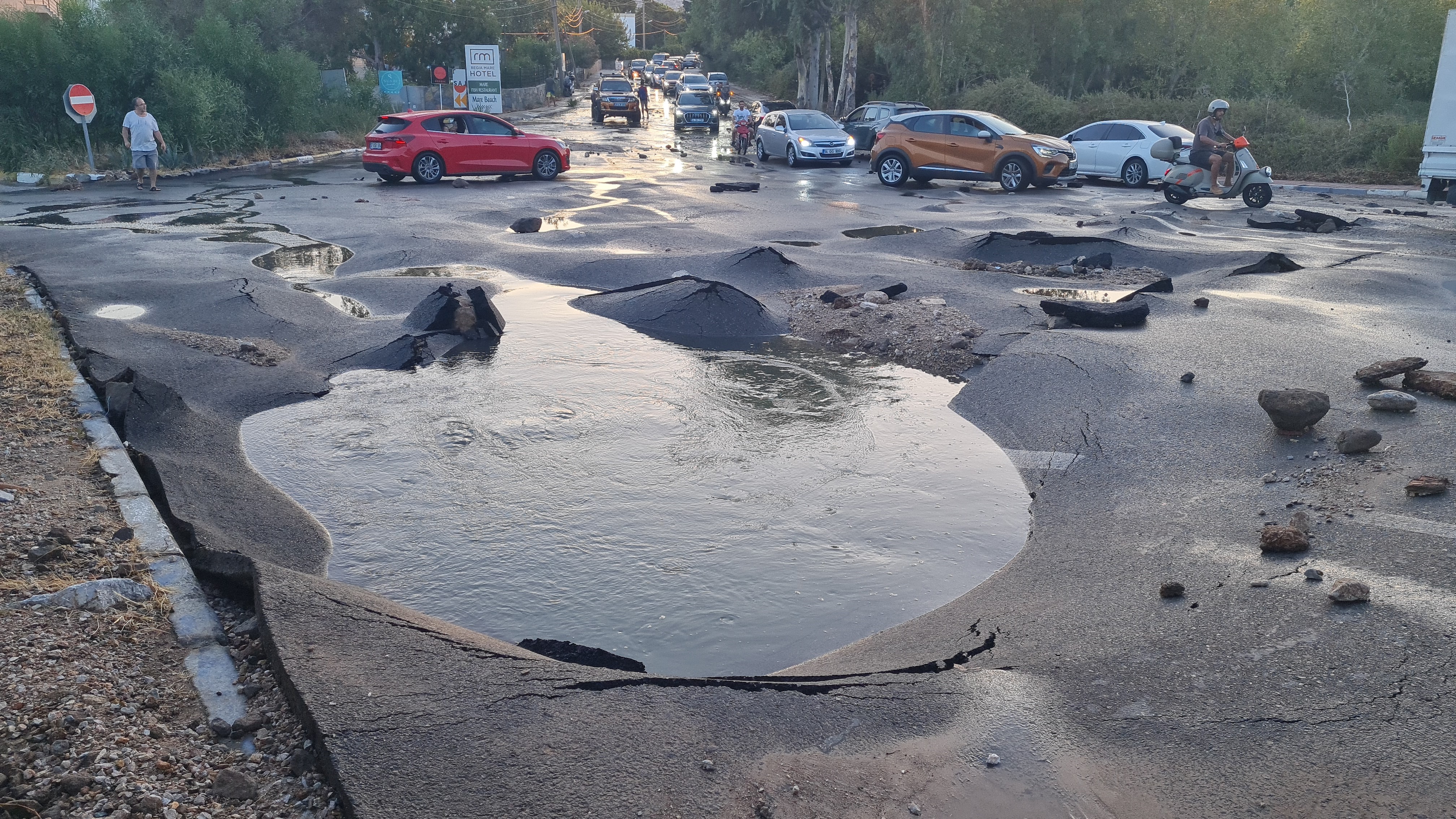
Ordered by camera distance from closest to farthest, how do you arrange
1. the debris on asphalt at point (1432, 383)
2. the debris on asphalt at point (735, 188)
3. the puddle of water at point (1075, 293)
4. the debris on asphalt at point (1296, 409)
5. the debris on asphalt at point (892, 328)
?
the debris on asphalt at point (1296, 409)
the debris on asphalt at point (1432, 383)
the debris on asphalt at point (892, 328)
the puddle of water at point (1075, 293)
the debris on asphalt at point (735, 188)

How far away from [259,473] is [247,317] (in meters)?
4.19

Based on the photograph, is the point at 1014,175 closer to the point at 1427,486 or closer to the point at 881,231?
the point at 881,231

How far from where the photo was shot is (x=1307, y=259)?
13.1m

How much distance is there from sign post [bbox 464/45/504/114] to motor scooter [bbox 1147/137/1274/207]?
33185mm

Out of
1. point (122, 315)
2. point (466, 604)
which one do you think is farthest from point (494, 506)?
point (122, 315)

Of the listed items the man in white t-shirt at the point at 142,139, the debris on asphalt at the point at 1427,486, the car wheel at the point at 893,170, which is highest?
the man in white t-shirt at the point at 142,139

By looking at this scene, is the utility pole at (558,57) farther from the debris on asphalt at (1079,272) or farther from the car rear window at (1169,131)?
the debris on asphalt at (1079,272)

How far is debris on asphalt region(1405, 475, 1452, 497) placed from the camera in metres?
5.40

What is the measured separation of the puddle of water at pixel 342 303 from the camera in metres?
10.8

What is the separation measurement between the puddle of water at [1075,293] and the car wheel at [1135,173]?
13914 millimetres

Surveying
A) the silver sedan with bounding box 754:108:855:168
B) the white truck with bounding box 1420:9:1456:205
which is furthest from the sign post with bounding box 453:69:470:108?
the white truck with bounding box 1420:9:1456:205

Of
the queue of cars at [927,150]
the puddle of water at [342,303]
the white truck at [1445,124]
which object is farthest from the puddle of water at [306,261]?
the white truck at [1445,124]

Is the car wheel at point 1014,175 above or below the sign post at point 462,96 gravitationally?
below

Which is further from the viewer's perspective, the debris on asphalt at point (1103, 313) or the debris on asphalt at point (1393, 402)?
the debris on asphalt at point (1103, 313)
